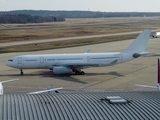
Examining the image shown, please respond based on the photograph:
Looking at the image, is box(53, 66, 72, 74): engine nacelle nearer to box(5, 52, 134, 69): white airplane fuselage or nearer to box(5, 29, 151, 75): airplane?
box(5, 29, 151, 75): airplane

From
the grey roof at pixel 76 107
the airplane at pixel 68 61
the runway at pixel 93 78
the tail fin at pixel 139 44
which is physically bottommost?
the runway at pixel 93 78

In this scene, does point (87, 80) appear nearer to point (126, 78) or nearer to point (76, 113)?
point (126, 78)

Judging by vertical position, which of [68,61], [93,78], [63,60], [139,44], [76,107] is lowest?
[93,78]

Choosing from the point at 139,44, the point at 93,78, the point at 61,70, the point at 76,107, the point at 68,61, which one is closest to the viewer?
the point at 76,107

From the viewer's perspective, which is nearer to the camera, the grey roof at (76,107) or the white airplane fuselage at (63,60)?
the grey roof at (76,107)

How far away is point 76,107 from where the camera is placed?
17.7m

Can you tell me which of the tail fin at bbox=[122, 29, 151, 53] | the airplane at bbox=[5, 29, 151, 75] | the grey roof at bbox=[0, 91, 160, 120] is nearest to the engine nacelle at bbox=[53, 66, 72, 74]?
the airplane at bbox=[5, 29, 151, 75]

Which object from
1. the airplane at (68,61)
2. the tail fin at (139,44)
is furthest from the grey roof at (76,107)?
the tail fin at (139,44)

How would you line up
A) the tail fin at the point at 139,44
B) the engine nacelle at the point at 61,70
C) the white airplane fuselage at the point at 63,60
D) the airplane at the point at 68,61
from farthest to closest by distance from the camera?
1. the tail fin at the point at 139,44
2. the white airplane fuselage at the point at 63,60
3. the airplane at the point at 68,61
4. the engine nacelle at the point at 61,70

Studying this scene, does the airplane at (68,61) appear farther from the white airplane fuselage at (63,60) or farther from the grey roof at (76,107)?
the grey roof at (76,107)

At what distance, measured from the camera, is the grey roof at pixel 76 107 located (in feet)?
53.6

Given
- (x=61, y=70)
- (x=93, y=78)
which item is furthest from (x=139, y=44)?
(x=61, y=70)

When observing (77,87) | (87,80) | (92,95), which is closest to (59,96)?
(92,95)

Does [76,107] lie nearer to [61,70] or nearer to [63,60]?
[61,70]
